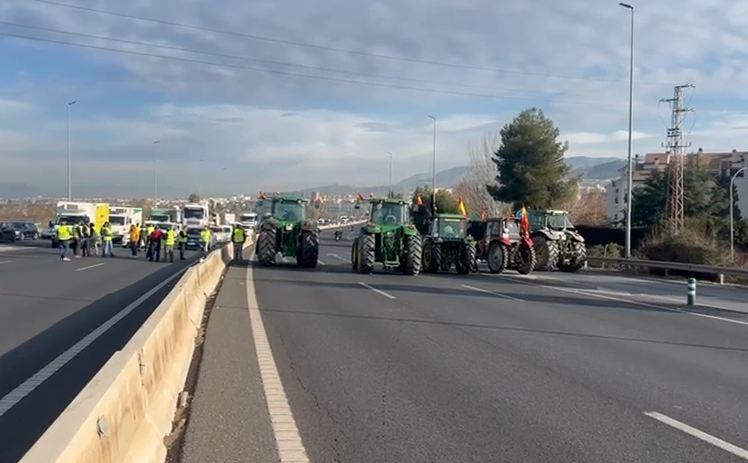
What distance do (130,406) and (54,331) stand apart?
7.80 m

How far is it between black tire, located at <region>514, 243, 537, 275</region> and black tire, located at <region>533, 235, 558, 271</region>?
1.17 meters

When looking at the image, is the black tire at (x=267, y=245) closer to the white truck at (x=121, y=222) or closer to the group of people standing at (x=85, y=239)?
the group of people standing at (x=85, y=239)

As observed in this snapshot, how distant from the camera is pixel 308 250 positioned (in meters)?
29.5

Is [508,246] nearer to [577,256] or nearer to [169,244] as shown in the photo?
[577,256]

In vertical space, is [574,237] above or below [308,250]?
above

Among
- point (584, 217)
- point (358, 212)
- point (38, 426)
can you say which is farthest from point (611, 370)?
point (584, 217)

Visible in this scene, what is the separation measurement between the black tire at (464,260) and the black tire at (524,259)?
7.60 feet

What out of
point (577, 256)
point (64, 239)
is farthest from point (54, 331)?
point (577, 256)

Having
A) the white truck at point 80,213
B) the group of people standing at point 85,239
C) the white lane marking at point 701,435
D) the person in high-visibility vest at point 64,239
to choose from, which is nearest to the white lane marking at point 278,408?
the white lane marking at point 701,435

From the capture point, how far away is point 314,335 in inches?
489

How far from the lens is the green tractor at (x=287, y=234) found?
2945 centimetres

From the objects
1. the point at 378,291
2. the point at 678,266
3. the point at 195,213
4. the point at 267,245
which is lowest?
the point at 378,291

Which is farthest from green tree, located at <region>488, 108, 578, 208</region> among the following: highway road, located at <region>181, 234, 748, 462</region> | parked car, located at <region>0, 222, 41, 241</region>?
highway road, located at <region>181, 234, 748, 462</region>

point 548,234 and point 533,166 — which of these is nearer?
point 548,234
